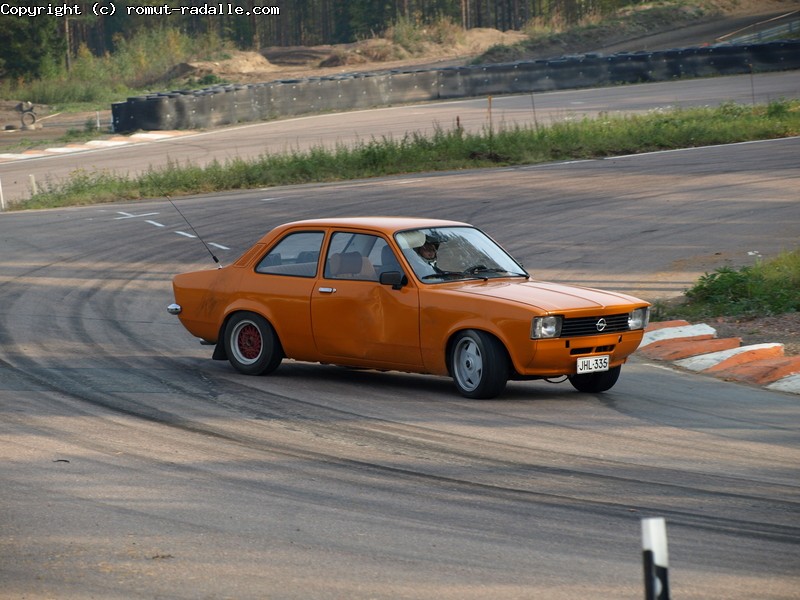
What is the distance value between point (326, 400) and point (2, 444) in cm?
264

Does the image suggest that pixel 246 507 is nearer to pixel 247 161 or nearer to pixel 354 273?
pixel 354 273

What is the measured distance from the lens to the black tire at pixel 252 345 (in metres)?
10.8

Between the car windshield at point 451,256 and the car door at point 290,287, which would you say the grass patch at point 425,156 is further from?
the car windshield at point 451,256

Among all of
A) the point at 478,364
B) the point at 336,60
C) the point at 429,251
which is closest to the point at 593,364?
the point at 478,364

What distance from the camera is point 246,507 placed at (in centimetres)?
661

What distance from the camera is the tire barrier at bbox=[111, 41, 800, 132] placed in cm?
4294

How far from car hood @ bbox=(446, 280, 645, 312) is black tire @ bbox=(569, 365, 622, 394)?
628 mm

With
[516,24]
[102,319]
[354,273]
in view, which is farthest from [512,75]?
[516,24]

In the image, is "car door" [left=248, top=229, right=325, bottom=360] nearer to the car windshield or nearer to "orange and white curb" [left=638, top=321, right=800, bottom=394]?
the car windshield

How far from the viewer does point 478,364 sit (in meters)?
9.65

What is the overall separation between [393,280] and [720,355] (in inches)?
142

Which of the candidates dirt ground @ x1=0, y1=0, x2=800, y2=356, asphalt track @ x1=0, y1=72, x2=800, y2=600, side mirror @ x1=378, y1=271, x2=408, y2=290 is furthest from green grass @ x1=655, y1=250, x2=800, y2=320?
dirt ground @ x1=0, y1=0, x2=800, y2=356

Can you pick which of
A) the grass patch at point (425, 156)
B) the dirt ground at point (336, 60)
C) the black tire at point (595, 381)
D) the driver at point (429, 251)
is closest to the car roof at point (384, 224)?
the driver at point (429, 251)

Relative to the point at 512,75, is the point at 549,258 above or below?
below
